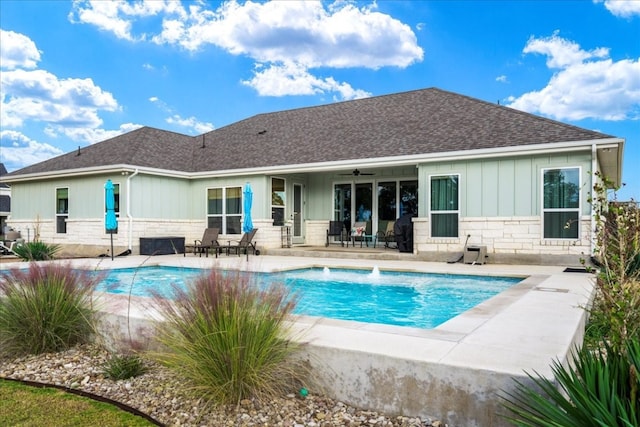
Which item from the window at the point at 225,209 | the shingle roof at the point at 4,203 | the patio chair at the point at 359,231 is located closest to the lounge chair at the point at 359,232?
the patio chair at the point at 359,231

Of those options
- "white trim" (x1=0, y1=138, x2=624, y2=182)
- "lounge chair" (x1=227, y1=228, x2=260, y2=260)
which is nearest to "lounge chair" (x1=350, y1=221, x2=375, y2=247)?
"white trim" (x1=0, y1=138, x2=624, y2=182)

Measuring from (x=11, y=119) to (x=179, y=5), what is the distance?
18.3 m

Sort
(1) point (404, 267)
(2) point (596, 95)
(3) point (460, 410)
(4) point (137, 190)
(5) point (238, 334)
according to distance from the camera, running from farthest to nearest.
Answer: (2) point (596, 95) → (4) point (137, 190) → (1) point (404, 267) → (5) point (238, 334) → (3) point (460, 410)

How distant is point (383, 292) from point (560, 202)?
553 cm

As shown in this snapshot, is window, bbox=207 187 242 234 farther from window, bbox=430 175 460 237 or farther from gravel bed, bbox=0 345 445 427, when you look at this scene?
gravel bed, bbox=0 345 445 427

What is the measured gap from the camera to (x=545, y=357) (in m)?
3.02

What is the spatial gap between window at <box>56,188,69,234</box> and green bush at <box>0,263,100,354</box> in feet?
44.7

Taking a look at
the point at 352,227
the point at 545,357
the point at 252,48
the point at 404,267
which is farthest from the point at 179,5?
the point at 545,357

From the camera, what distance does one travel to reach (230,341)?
9.80 ft

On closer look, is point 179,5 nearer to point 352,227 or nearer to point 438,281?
point 352,227

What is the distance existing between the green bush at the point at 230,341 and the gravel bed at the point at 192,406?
97 millimetres

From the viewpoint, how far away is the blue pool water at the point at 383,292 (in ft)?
21.6

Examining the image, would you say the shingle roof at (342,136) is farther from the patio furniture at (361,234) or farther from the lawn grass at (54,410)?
the lawn grass at (54,410)

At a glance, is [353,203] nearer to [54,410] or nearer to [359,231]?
[359,231]
